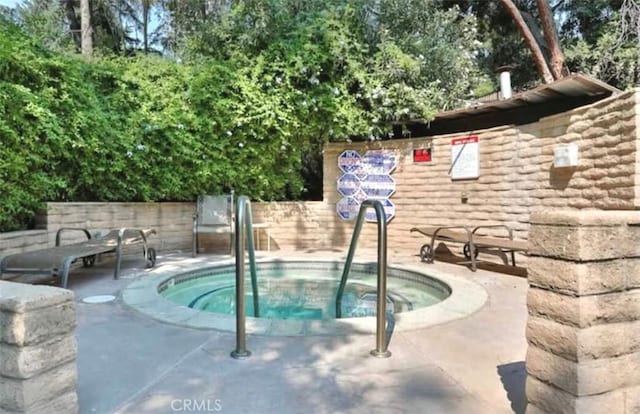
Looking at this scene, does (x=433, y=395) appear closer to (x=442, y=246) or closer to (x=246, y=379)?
(x=246, y=379)

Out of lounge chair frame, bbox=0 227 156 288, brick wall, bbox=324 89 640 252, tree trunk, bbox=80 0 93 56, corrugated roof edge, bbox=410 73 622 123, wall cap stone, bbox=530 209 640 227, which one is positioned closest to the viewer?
wall cap stone, bbox=530 209 640 227

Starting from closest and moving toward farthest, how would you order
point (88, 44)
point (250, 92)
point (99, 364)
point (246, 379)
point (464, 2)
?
1. point (246, 379)
2. point (99, 364)
3. point (250, 92)
4. point (464, 2)
5. point (88, 44)

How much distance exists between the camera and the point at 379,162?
7.39 meters

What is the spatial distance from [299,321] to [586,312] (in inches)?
78.0

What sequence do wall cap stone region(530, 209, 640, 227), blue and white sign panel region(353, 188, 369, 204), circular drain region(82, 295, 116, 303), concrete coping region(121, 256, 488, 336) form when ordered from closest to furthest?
wall cap stone region(530, 209, 640, 227)
concrete coping region(121, 256, 488, 336)
circular drain region(82, 295, 116, 303)
blue and white sign panel region(353, 188, 369, 204)

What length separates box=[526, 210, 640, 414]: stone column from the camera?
149 cm

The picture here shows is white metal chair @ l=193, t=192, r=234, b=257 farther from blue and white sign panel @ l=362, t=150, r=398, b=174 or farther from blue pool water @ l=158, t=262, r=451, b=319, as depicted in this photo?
blue and white sign panel @ l=362, t=150, r=398, b=174

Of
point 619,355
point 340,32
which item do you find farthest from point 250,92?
point 619,355

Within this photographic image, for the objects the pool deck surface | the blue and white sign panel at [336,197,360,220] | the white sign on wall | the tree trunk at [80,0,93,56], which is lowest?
the pool deck surface

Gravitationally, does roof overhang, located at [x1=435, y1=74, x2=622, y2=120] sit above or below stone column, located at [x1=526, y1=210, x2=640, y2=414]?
Result: above

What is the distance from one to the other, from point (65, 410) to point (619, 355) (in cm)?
216

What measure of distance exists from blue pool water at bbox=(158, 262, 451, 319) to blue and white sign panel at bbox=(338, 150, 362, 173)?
87.7 inches

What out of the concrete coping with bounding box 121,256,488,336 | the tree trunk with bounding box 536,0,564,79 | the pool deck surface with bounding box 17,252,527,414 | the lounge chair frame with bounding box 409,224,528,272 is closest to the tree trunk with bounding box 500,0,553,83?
the tree trunk with bounding box 536,0,564,79

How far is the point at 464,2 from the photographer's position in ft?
33.8
